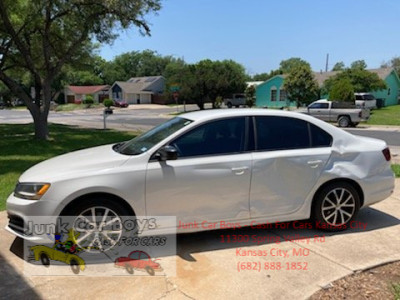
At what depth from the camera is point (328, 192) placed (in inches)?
177

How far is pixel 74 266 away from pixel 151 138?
1668mm

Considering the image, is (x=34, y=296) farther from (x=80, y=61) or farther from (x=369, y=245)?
(x=80, y=61)

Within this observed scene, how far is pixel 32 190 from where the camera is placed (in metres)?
3.79

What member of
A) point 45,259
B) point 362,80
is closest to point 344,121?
point 362,80

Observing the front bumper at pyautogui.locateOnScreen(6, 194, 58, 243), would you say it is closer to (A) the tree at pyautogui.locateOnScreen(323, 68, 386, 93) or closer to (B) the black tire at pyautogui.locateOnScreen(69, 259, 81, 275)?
(B) the black tire at pyautogui.locateOnScreen(69, 259, 81, 275)

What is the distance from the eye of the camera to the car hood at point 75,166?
3.82 m

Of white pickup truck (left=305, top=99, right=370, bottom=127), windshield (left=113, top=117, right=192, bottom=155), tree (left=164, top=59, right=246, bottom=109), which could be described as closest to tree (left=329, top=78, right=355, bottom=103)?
white pickup truck (left=305, top=99, right=370, bottom=127)

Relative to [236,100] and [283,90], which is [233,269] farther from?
[236,100]

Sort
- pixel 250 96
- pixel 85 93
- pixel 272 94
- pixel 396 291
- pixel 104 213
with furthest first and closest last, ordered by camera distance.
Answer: pixel 85 93 → pixel 250 96 → pixel 272 94 → pixel 104 213 → pixel 396 291

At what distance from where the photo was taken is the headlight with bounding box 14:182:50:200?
12.2 feet

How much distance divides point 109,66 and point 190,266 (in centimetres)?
10603

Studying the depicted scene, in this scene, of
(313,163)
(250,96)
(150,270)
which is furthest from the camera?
(250,96)

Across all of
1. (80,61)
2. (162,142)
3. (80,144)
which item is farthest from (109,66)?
(162,142)

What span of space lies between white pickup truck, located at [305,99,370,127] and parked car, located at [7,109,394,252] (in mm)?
19081
